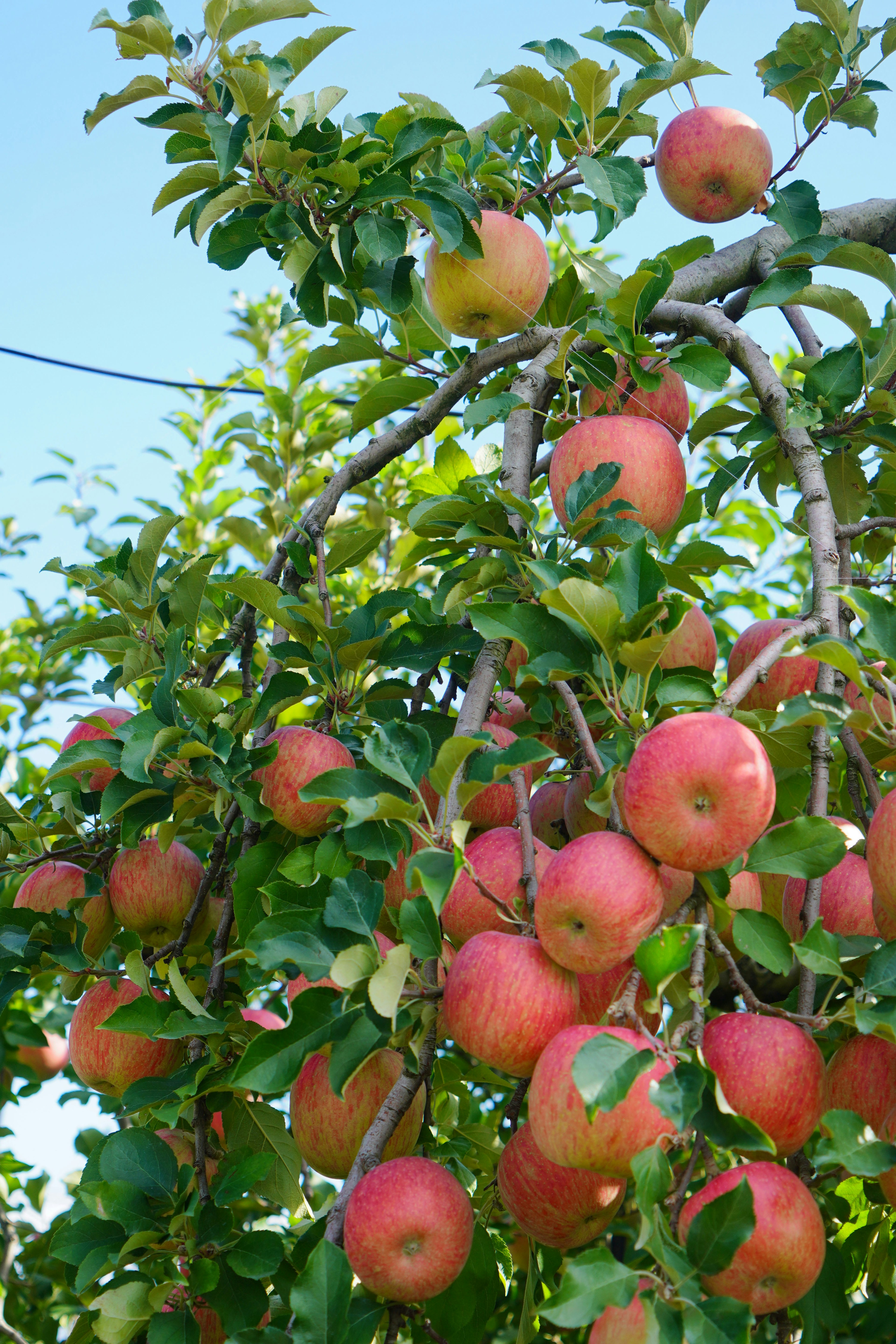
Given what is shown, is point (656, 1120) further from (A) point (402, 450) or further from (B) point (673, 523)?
(A) point (402, 450)

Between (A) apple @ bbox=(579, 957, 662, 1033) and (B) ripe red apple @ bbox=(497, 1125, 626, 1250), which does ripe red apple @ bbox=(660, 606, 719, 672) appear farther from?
(B) ripe red apple @ bbox=(497, 1125, 626, 1250)

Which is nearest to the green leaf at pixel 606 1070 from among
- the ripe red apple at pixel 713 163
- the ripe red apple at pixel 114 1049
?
the ripe red apple at pixel 114 1049

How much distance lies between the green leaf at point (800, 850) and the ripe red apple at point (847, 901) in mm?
222

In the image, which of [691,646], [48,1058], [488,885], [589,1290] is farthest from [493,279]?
[48,1058]

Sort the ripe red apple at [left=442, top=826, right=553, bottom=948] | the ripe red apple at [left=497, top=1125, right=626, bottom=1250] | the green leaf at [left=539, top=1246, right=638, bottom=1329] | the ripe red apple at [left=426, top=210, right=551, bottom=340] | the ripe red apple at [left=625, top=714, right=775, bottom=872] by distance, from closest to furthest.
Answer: the green leaf at [left=539, top=1246, right=638, bottom=1329]
the ripe red apple at [left=625, top=714, right=775, bottom=872]
the ripe red apple at [left=497, top=1125, right=626, bottom=1250]
the ripe red apple at [left=442, top=826, right=553, bottom=948]
the ripe red apple at [left=426, top=210, right=551, bottom=340]

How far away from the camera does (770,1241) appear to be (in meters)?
1.03

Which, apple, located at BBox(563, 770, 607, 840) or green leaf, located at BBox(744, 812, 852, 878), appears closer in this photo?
green leaf, located at BBox(744, 812, 852, 878)

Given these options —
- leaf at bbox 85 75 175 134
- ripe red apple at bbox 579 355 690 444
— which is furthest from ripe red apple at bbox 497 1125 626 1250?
leaf at bbox 85 75 175 134

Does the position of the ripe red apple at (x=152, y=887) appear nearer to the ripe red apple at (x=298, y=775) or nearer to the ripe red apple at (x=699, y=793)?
the ripe red apple at (x=298, y=775)

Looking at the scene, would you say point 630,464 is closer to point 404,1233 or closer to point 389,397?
point 389,397

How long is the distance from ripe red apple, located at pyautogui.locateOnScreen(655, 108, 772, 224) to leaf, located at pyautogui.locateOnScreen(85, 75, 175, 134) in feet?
3.47

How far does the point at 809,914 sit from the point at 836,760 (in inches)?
31.0

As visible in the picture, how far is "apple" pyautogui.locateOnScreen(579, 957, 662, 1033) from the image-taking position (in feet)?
4.23

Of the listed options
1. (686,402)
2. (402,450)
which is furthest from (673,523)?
(402,450)
